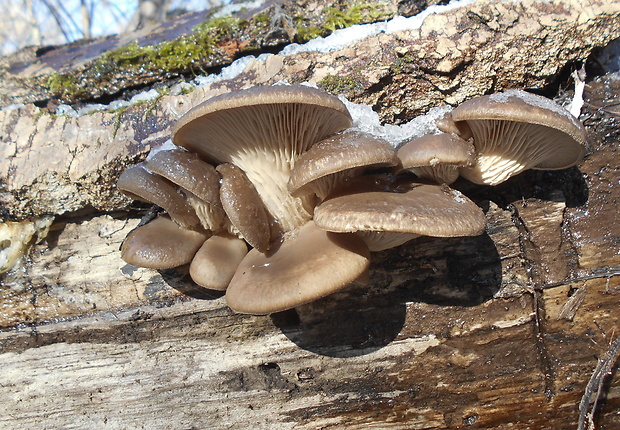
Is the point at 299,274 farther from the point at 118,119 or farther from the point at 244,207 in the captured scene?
the point at 118,119

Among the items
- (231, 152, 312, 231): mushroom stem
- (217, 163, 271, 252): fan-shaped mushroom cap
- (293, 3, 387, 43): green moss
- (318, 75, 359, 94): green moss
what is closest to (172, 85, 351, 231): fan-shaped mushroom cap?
(231, 152, 312, 231): mushroom stem

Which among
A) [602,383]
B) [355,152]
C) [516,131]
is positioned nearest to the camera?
[355,152]

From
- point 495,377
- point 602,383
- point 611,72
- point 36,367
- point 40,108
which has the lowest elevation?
point 602,383

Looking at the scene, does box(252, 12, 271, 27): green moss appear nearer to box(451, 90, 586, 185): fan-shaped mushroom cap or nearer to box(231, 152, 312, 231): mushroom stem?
box(231, 152, 312, 231): mushroom stem

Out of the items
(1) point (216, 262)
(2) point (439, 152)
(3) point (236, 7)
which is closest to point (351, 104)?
(2) point (439, 152)

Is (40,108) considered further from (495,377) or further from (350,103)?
(495,377)

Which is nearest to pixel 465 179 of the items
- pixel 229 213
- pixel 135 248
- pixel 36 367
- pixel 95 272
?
pixel 229 213

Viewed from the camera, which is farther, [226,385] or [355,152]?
[226,385]
